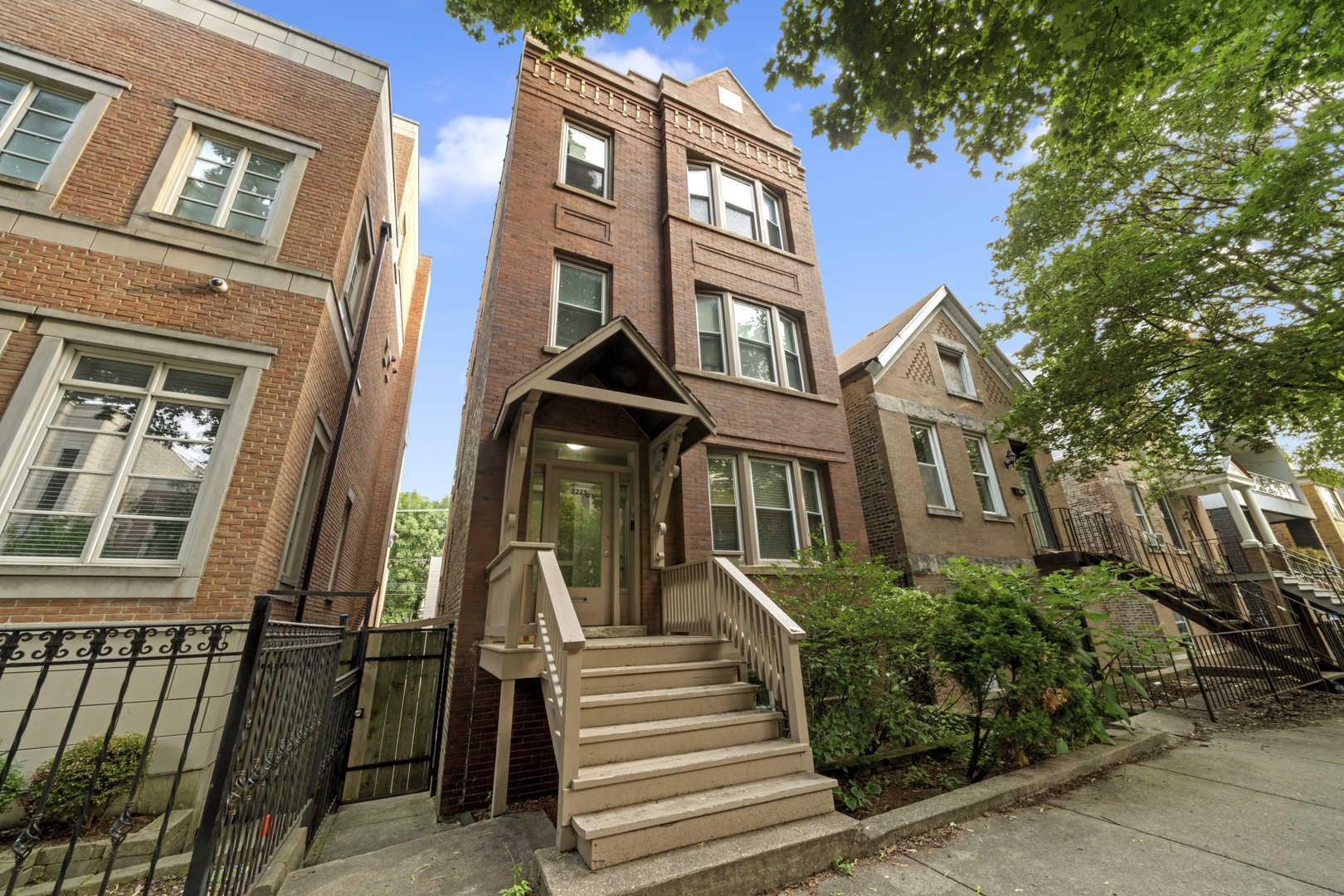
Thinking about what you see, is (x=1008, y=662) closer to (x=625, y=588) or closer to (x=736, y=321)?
(x=625, y=588)

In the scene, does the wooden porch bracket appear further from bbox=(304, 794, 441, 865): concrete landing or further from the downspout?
the downspout

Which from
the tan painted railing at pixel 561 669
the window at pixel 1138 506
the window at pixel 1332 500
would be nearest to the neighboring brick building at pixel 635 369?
the tan painted railing at pixel 561 669

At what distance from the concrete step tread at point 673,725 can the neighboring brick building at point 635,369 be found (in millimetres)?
1488

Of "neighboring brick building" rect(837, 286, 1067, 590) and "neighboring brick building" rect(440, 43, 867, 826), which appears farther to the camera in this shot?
"neighboring brick building" rect(837, 286, 1067, 590)

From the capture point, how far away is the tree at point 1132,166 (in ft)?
18.1

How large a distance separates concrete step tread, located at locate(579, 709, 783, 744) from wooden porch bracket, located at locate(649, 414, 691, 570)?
2.72m

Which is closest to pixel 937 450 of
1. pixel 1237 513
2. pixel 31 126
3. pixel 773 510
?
pixel 773 510

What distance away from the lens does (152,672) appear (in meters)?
4.67

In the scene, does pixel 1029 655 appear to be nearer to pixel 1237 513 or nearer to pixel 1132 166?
pixel 1132 166

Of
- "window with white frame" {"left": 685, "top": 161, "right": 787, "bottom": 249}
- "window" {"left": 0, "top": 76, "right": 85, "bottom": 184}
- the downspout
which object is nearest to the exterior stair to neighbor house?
the downspout

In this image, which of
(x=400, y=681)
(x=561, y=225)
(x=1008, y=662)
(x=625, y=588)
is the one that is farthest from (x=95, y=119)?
(x=1008, y=662)

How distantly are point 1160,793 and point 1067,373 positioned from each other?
8.40 m

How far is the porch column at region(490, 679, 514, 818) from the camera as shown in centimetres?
486

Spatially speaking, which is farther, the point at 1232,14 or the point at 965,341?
the point at 965,341
